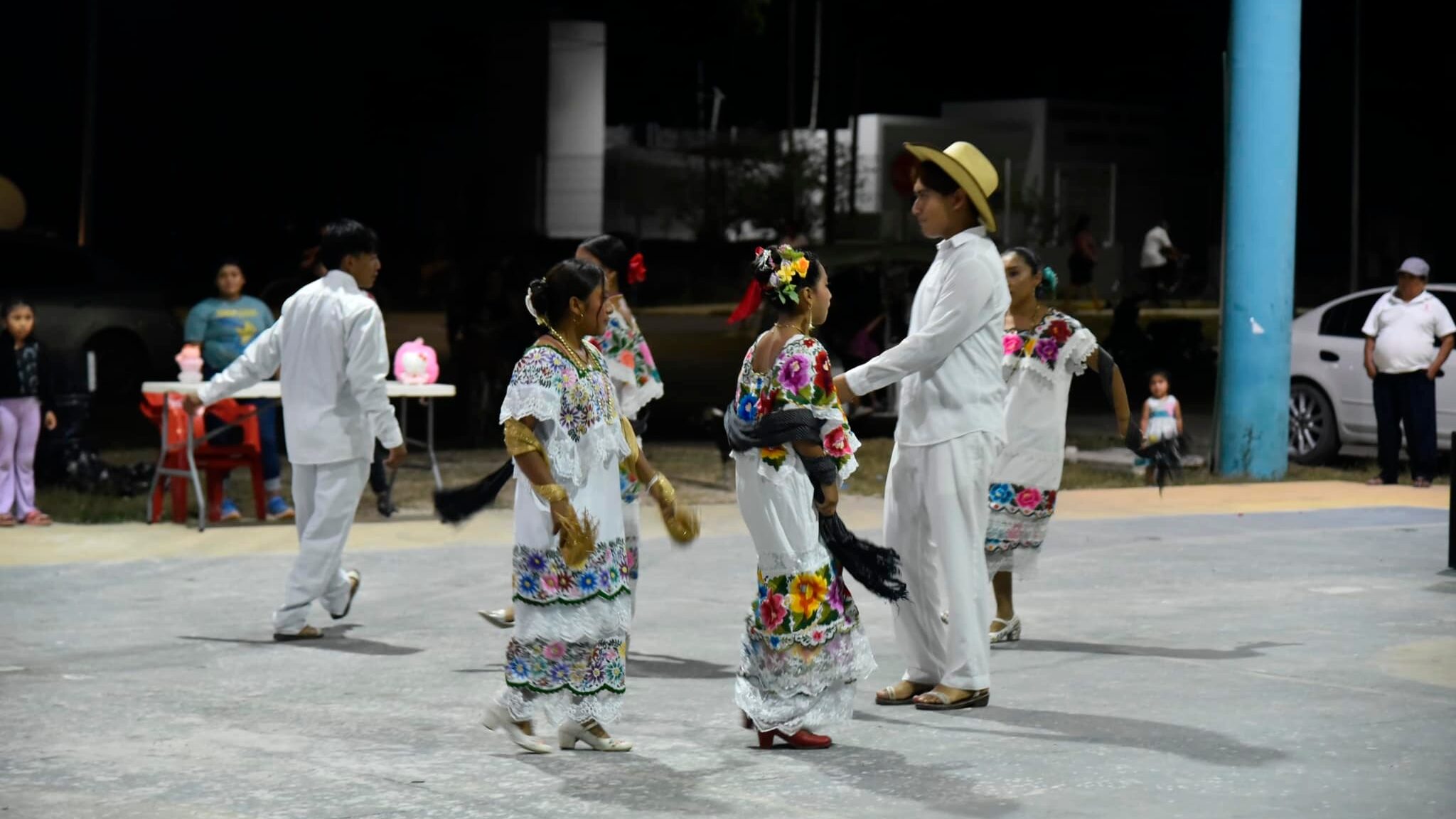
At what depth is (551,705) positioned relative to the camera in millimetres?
7059

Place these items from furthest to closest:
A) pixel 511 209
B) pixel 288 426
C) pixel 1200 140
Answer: pixel 1200 140 → pixel 511 209 → pixel 288 426

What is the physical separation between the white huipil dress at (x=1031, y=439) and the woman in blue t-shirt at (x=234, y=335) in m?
6.12

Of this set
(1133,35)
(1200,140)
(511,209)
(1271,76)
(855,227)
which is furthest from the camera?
(1133,35)

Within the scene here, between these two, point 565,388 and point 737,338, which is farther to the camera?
point 737,338

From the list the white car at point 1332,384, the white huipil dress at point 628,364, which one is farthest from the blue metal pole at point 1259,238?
the white huipil dress at point 628,364

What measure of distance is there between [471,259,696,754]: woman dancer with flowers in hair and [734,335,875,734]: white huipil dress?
0.30 m

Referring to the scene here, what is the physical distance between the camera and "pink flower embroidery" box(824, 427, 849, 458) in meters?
7.22

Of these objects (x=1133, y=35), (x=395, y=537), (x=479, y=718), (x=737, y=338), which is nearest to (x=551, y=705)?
(x=479, y=718)

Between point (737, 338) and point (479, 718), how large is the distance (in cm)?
2442

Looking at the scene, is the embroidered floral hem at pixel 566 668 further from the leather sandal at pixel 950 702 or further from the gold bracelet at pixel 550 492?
the leather sandal at pixel 950 702

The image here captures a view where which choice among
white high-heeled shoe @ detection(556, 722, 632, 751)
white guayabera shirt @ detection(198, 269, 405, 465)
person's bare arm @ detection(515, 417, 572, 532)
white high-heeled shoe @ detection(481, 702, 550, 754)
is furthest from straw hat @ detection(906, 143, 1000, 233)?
white guayabera shirt @ detection(198, 269, 405, 465)

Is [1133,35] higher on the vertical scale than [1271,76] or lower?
higher

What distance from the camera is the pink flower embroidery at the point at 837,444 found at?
722cm

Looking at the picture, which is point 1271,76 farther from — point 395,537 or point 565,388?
point 565,388
